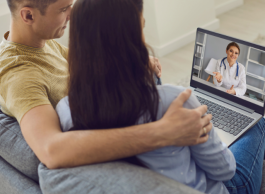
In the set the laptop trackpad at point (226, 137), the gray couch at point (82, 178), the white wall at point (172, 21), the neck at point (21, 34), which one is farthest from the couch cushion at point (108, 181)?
the white wall at point (172, 21)

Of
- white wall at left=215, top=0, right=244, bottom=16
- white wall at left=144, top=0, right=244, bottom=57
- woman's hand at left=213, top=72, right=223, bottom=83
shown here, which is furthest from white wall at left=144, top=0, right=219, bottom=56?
woman's hand at left=213, top=72, right=223, bottom=83

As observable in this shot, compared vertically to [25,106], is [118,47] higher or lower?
higher

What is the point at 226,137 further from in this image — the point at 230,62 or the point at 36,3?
the point at 36,3

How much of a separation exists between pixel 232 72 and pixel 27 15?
89 cm

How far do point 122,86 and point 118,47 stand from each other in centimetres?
10

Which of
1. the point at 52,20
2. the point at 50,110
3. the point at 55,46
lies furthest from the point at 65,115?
the point at 55,46

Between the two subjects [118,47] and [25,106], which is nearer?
[118,47]

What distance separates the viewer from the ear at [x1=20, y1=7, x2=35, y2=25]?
105cm

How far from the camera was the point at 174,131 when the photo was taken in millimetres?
702

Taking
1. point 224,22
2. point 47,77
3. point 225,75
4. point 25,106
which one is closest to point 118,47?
point 25,106

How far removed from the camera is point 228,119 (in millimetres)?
1185

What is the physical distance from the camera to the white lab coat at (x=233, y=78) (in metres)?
1.17

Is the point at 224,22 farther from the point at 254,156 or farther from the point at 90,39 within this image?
the point at 90,39

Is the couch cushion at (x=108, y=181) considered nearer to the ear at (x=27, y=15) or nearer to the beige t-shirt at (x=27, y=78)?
the beige t-shirt at (x=27, y=78)
